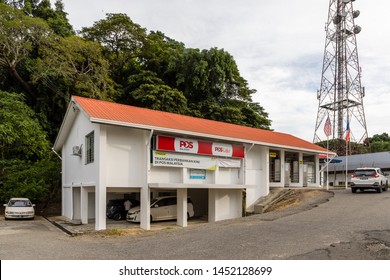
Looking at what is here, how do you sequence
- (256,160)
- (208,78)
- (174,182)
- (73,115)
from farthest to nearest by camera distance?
(208,78) → (256,160) → (73,115) → (174,182)

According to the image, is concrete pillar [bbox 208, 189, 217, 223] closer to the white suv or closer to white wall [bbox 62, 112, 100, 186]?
white wall [bbox 62, 112, 100, 186]

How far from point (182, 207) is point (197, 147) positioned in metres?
2.91

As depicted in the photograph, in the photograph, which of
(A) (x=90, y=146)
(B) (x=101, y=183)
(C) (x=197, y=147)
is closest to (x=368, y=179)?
(C) (x=197, y=147)

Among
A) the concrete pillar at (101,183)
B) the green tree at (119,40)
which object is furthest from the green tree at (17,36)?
the concrete pillar at (101,183)

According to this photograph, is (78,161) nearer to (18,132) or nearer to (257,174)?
(18,132)

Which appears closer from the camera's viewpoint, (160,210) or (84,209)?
(84,209)

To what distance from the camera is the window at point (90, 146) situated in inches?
633

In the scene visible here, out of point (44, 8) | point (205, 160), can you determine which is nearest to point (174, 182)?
point (205, 160)

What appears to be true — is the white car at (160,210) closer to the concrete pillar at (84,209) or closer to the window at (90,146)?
the concrete pillar at (84,209)

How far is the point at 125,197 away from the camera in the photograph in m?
22.3

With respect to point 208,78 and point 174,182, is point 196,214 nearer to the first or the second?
point 174,182

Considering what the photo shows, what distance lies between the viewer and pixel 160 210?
18.4 meters

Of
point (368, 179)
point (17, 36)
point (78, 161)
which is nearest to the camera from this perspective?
point (78, 161)

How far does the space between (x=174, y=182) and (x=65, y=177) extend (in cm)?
902
